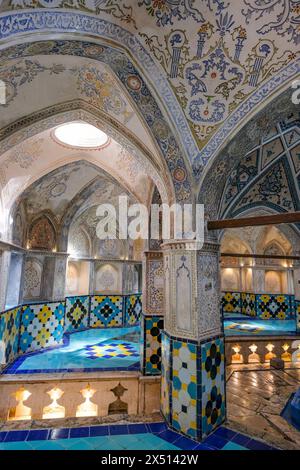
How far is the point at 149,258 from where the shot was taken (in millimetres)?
6156

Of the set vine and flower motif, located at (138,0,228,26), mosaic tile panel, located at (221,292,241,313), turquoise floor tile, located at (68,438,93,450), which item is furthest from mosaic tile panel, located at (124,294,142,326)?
vine and flower motif, located at (138,0,228,26)

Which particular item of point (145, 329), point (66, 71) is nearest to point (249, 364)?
point (145, 329)

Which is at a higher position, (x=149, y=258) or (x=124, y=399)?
(x=149, y=258)

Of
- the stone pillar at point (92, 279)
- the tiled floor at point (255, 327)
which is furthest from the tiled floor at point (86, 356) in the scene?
the tiled floor at point (255, 327)

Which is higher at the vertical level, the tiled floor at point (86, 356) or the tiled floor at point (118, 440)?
the tiled floor at point (86, 356)

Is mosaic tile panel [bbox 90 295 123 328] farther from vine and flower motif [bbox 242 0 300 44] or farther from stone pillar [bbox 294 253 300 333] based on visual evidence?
vine and flower motif [bbox 242 0 300 44]

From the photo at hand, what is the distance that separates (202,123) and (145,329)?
164 inches

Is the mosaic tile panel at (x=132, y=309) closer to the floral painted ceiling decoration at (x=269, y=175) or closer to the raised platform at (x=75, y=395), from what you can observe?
the raised platform at (x=75, y=395)

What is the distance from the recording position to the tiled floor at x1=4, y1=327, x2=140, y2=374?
5.94 metres

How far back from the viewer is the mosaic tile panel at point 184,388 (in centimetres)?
371

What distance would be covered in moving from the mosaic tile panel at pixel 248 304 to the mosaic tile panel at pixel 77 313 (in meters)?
7.13

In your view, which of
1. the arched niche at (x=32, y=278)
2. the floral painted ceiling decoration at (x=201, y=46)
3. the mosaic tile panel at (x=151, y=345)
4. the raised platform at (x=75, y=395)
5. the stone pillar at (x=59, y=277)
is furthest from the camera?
the stone pillar at (x=59, y=277)

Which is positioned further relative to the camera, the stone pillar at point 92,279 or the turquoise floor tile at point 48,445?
the stone pillar at point 92,279

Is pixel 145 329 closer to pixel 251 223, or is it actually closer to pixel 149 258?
pixel 149 258
